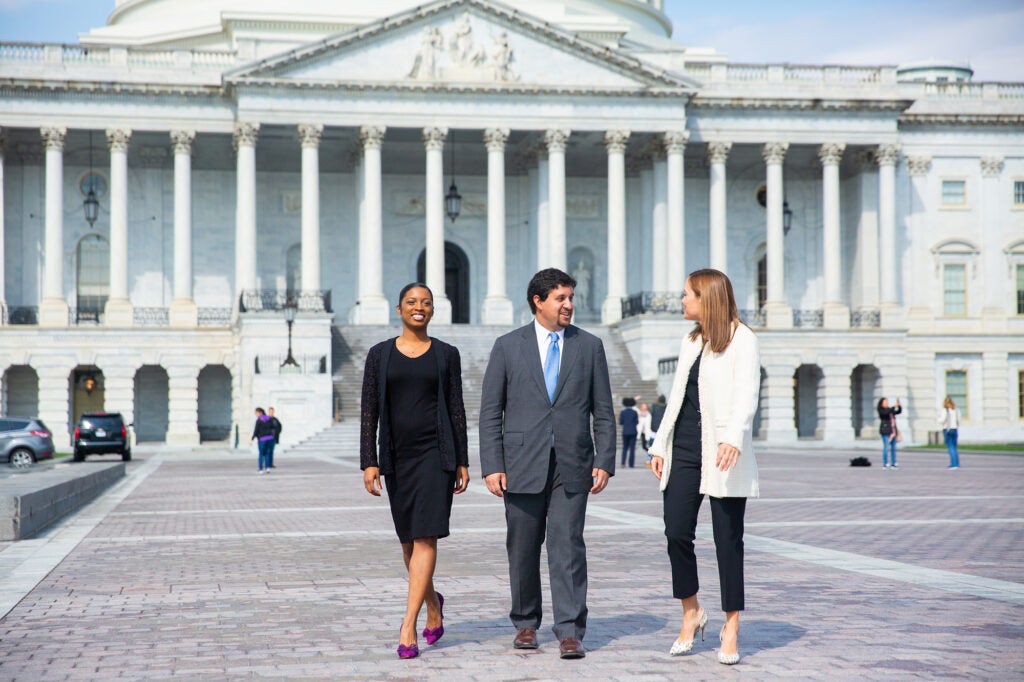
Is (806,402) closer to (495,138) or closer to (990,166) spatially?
(990,166)


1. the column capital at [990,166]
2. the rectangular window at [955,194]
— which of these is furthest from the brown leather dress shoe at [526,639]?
the column capital at [990,166]

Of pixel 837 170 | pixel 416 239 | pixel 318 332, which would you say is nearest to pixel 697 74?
pixel 837 170

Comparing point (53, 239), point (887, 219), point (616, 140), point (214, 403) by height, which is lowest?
point (214, 403)

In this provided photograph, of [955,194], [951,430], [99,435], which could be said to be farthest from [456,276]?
[951,430]

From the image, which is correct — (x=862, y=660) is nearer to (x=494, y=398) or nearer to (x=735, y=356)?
(x=735, y=356)

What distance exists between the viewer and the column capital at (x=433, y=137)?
53.7 m

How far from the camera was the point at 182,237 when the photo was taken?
54.7 meters

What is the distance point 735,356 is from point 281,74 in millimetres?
46742

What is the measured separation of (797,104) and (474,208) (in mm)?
15936

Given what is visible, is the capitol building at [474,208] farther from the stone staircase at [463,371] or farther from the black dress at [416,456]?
the black dress at [416,456]

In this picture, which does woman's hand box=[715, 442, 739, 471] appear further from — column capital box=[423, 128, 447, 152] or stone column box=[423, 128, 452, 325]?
column capital box=[423, 128, 447, 152]

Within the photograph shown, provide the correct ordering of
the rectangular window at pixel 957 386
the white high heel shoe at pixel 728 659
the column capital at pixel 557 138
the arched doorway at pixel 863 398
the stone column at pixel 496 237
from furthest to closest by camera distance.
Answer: the rectangular window at pixel 957 386 < the arched doorway at pixel 863 398 < the column capital at pixel 557 138 < the stone column at pixel 496 237 < the white high heel shoe at pixel 728 659

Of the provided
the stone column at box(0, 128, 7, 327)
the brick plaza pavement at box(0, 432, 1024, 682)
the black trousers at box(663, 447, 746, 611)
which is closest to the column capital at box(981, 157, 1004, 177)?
the stone column at box(0, 128, 7, 327)

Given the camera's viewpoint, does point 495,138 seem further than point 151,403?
No
